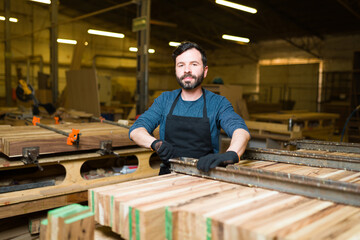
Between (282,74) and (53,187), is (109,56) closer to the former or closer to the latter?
(282,74)

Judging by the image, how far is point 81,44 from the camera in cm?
825

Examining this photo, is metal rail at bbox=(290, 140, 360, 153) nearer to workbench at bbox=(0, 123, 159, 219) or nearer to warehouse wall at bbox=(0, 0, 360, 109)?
workbench at bbox=(0, 123, 159, 219)

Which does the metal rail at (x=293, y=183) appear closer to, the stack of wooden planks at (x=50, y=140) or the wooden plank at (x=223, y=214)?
the wooden plank at (x=223, y=214)

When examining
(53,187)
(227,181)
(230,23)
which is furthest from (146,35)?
(230,23)

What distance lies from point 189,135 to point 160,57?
20.2 metres

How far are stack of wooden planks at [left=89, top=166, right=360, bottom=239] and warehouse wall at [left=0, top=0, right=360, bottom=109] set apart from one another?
1324 centimetres

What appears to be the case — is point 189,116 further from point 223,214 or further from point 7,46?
point 7,46

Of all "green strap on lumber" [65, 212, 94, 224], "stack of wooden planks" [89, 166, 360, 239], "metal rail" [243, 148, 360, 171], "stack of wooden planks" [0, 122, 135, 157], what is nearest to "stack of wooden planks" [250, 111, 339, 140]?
"stack of wooden planks" [0, 122, 135, 157]

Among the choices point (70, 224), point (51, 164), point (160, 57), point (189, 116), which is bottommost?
point (51, 164)

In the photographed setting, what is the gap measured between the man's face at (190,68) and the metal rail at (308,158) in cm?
65

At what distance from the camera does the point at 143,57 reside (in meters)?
5.73

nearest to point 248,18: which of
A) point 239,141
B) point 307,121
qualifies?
point 307,121

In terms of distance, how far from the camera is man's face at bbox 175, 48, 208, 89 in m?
2.36

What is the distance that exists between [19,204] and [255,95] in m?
18.2
